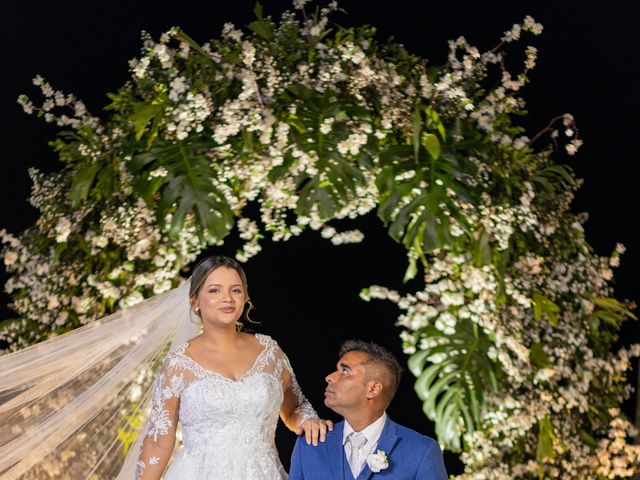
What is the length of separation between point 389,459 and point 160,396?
1006 millimetres

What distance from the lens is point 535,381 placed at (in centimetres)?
442

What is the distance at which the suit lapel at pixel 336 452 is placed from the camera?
313 centimetres

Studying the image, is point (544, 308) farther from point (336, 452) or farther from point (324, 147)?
point (336, 452)

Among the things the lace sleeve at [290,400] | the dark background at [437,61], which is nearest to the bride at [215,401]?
the lace sleeve at [290,400]

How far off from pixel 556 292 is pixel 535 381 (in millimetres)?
494

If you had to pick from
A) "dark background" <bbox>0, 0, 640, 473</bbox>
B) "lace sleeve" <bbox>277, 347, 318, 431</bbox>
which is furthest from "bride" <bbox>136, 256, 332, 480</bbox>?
"dark background" <bbox>0, 0, 640, 473</bbox>

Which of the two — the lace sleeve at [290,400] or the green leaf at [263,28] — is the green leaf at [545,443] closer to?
the lace sleeve at [290,400]

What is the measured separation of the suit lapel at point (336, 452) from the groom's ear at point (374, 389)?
0.18m

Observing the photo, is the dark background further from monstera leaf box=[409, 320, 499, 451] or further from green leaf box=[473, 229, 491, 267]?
green leaf box=[473, 229, 491, 267]

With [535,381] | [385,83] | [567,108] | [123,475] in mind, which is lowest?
[123,475]

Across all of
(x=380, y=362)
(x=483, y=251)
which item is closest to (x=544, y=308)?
(x=483, y=251)

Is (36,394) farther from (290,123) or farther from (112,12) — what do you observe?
(112,12)

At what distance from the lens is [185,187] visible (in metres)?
4.30

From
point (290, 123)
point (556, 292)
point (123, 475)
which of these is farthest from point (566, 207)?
point (123, 475)
